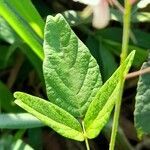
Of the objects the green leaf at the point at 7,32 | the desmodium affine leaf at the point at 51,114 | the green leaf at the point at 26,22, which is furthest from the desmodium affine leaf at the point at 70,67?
the green leaf at the point at 7,32

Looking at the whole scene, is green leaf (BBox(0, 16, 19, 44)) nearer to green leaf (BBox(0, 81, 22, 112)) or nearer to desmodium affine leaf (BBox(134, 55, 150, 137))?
green leaf (BBox(0, 81, 22, 112))

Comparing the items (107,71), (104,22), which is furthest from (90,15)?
(104,22)

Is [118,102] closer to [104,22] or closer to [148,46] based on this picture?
[104,22]

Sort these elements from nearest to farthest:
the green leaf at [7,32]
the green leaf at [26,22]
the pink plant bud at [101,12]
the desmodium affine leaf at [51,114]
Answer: the desmodium affine leaf at [51,114] → the pink plant bud at [101,12] → the green leaf at [26,22] → the green leaf at [7,32]

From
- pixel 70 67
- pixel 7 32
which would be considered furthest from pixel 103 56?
pixel 70 67

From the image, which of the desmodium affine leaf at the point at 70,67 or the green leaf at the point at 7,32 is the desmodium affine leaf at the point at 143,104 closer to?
the desmodium affine leaf at the point at 70,67

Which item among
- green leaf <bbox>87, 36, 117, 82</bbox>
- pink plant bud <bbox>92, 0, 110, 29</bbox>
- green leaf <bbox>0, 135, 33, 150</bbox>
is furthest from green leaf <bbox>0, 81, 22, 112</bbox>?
pink plant bud <bbox>92, 0, 110, 29</bbox>
